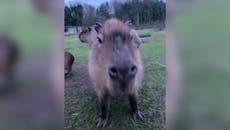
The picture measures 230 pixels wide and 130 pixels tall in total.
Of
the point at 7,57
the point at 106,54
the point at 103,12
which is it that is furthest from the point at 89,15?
the point at 7,57

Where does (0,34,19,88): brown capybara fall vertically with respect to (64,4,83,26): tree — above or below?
below

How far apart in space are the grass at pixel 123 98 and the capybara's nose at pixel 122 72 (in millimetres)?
103

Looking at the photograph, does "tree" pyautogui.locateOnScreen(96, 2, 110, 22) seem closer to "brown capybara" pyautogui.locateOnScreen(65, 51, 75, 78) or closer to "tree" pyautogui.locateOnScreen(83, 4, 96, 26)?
"tree" pyautogui.locateOnScreen(83, 4, 96, 26)

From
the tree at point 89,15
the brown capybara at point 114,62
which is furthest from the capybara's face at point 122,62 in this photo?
the tree at point 89,15

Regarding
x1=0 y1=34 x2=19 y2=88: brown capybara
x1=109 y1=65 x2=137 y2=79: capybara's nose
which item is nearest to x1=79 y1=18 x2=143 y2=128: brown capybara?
x1=109 y1=65 x2=137 y2=79: capybara's nose

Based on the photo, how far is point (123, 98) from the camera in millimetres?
1580

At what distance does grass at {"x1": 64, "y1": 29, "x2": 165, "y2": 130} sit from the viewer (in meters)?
1.55

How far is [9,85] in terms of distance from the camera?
4.81 ft

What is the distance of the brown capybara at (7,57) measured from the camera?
1440 millimetres

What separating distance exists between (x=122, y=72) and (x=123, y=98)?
0.18m

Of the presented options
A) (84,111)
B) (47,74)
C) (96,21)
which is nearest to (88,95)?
(84,111)

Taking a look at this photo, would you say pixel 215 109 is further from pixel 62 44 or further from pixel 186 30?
pixel 62 44

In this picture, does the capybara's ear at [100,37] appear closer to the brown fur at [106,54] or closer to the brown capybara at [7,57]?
the brown fur at [106,54]

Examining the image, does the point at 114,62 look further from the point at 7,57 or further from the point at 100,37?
the point at 7,57
